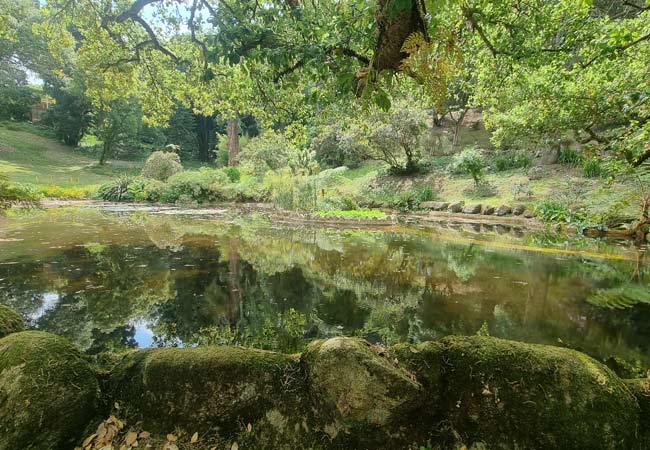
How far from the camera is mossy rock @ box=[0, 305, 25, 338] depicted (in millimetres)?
2389

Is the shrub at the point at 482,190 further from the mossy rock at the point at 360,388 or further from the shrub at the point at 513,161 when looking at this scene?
the mossy rock at the point at 360,388

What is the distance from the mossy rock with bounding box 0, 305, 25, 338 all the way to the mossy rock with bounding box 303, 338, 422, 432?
2258 millimetres

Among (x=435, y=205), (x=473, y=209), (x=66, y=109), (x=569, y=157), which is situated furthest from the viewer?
(x=66, y=109)

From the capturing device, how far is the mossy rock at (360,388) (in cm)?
194

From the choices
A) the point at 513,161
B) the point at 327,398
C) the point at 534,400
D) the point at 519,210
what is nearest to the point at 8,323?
the point at 327,398

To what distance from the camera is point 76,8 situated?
579 cm

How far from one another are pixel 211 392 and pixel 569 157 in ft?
62.9

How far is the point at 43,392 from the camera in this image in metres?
1.87

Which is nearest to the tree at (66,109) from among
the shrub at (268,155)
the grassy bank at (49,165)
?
the grassy bank at (49,165)

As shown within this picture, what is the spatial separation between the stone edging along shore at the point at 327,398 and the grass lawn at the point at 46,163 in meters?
22.5

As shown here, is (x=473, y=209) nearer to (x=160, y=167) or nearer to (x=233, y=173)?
(x=233, y=173)

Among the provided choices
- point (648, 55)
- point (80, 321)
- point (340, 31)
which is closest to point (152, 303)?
point (80, 321)

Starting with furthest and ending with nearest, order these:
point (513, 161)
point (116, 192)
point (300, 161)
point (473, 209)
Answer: point (300, 161) → point (116, 192) → point (513, 161) → point (473, 209)

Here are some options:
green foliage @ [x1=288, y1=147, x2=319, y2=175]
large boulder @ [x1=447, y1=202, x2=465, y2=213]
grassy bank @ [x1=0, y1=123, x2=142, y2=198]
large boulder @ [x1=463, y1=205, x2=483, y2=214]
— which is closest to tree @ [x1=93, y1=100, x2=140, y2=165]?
grassy bank @ [x1=0, y1=123, x2=142, y2=198]
